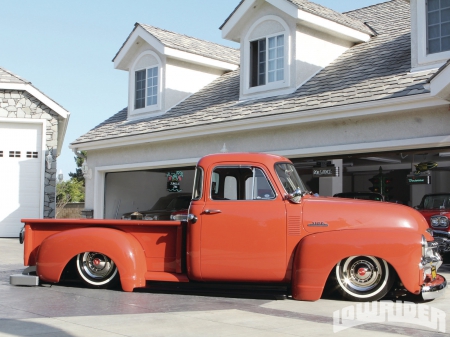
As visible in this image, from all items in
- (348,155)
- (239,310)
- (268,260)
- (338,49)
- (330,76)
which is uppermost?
(338,49)

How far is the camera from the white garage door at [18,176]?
21.3m

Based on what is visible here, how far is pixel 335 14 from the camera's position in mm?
16062

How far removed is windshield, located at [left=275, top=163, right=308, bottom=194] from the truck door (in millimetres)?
209

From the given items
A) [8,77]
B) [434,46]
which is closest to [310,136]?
[434,46]

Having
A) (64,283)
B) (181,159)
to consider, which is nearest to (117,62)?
(181,159)

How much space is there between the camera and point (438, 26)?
12.5 meters

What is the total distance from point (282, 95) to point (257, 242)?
23.9 feet

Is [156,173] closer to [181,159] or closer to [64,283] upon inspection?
[181,159]

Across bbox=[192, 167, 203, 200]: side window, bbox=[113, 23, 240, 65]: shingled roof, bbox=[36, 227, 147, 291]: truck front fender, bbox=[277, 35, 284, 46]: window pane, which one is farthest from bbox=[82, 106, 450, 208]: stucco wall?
bbox=[36, 227, 147, 291]: truck front fender

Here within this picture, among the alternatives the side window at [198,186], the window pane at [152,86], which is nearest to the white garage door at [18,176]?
the window pane at [152,86]

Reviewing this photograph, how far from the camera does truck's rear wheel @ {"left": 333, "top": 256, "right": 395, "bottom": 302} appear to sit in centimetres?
744

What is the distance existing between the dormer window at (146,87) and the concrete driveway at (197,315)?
34.8ft

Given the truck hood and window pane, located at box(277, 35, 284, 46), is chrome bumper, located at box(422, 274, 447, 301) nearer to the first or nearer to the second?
the truck hood

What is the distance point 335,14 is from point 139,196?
938 cm
